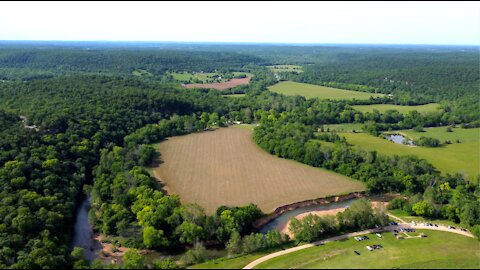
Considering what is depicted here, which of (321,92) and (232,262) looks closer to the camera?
(232,262)

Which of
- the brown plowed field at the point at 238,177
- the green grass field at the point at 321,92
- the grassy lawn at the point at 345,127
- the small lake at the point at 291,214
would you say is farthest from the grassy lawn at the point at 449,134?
the small lake at the point at 291,214

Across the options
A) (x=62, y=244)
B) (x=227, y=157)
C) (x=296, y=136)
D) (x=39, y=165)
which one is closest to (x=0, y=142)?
(x=39, y=165)

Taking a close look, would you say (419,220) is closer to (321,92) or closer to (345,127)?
(345,127)

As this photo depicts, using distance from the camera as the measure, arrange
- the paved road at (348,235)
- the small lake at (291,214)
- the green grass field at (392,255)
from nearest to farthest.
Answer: the green grass field at (392,255) < the paved road at (348,235) < the small lake at (291,214)

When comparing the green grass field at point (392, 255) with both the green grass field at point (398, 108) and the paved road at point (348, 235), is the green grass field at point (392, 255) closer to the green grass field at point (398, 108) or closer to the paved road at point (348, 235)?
the paved road at point (348, 235)

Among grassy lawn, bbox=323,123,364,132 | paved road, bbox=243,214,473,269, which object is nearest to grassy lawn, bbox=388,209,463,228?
paved road, bbox=243,214,473,269

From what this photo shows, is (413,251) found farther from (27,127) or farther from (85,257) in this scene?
(27,127)

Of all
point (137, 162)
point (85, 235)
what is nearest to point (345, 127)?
point (137, 162)
